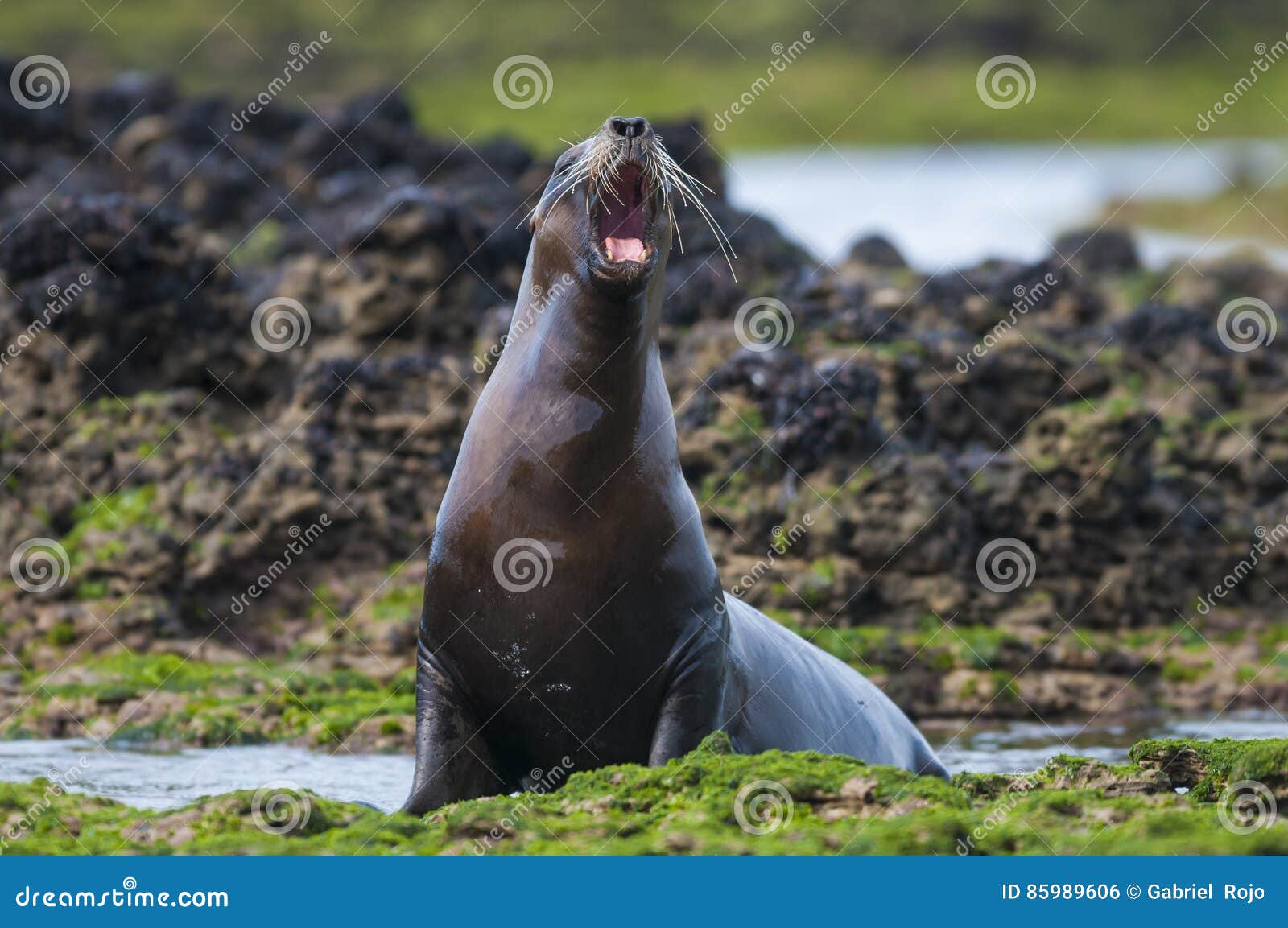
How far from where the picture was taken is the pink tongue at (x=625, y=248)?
7.33 m

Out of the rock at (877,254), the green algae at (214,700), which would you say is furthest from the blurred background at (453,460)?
Result: the rock at (877,254)

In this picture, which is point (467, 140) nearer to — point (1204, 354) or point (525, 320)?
point (1204, 354)

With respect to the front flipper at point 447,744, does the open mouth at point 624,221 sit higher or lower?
higher

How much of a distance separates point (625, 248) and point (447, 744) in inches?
81.8

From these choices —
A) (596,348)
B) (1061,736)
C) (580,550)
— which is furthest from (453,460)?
(580,550)

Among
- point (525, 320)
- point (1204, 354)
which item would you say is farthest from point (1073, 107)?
point (525, 320)

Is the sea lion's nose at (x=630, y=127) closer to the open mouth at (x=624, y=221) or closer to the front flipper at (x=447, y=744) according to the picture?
the open mouth at (x=624, y=221)

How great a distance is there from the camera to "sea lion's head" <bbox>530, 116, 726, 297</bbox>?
7176mm

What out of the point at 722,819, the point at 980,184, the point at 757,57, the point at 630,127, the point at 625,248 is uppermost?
the point at 757,57

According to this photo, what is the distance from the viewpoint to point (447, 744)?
7277mm

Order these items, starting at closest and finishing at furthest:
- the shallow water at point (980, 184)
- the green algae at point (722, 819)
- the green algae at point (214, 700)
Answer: the green algae at point (722, 819) → the green algae at point (214, 700) → the shallow water at point (980, 184)

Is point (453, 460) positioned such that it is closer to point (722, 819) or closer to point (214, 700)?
point (214, 700)

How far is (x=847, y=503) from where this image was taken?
13906 millimetres

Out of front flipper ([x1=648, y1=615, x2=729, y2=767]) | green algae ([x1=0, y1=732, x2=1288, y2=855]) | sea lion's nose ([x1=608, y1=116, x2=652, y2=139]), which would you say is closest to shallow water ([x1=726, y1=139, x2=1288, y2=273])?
sea lion's nose ([x1=608, y1=116, x2=652, y2=139])
